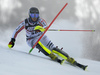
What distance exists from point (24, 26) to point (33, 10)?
2.24 feet

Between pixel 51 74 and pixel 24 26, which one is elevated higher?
pixel 24 26

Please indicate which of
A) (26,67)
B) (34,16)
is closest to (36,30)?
(34,16)

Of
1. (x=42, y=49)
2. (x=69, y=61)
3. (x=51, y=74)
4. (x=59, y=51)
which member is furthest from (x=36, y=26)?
(x=51, y=74)

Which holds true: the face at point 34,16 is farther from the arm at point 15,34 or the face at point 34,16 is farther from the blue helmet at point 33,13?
the arm at point 15,34

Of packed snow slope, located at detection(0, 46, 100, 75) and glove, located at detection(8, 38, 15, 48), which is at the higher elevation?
glove, located at detection(8, 38, 15, 48)

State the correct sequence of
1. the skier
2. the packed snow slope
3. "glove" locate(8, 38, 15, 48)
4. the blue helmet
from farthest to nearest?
"glove" locate(8, 38, 15, 48)
the blue helmet
the skier
the packed snow slope

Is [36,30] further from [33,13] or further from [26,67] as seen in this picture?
[26,67]

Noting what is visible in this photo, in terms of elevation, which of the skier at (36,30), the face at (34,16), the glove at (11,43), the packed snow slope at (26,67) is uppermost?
the face at (34,16)

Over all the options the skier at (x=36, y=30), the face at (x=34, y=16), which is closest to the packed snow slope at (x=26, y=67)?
the skier at (x=36, y=30)

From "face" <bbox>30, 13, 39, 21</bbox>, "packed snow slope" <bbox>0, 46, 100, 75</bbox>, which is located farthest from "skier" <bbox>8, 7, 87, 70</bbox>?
"packed snow slope" <bbox>0, 46, 100, 75</bbox>

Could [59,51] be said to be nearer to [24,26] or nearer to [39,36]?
[39,36]

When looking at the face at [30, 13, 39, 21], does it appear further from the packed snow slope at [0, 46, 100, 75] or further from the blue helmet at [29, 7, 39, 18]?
the packed snow slope at [0, 46, 100, 75]

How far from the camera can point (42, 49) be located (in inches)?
182

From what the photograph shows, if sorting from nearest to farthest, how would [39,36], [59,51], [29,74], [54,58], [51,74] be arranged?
[29,74] < [51,74] < [54,58] < [59,51] < [39,36]
